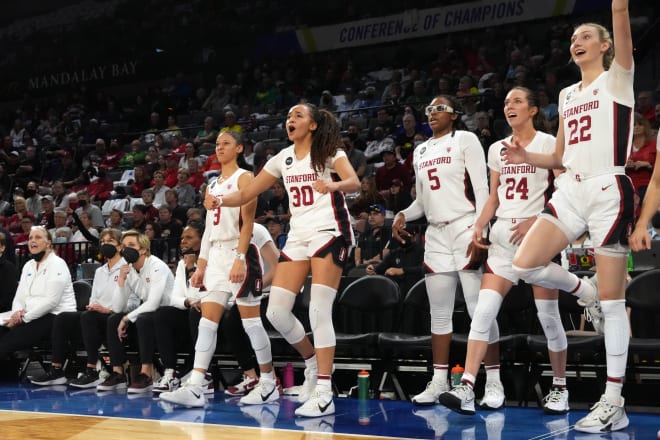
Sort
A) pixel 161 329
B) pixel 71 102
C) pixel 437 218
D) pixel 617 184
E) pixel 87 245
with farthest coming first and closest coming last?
pixel 71 102
pixel 87 245
pixel 161 329
pixel 437 218
pixel 617 184

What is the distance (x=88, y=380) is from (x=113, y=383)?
312 mm

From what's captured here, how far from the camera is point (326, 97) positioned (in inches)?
577

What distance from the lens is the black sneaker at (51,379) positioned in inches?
286

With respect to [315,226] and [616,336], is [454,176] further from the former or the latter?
[616,336]

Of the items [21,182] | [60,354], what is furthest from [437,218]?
[21,182]

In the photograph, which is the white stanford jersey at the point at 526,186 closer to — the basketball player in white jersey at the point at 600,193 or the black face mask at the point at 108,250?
the basketball player in white jersey at the point at 600,193

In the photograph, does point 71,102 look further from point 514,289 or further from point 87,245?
point 514,289

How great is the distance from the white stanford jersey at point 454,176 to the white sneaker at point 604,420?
1561 millimetres

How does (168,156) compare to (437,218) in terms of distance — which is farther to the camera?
(168,156)

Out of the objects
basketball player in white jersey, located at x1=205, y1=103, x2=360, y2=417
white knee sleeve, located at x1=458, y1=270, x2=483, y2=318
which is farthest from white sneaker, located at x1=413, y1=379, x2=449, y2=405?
basketball player in white jersey, located at x1=205, y1=103, x2=360, y2=417

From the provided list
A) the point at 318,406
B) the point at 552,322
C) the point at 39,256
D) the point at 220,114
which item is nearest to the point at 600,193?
the point at 552,322

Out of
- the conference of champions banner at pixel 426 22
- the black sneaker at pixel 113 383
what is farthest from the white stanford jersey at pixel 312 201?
the conference of champions banner at pixel 426 22

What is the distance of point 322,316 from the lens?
5062 mm

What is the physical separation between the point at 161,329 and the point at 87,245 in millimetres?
4763
